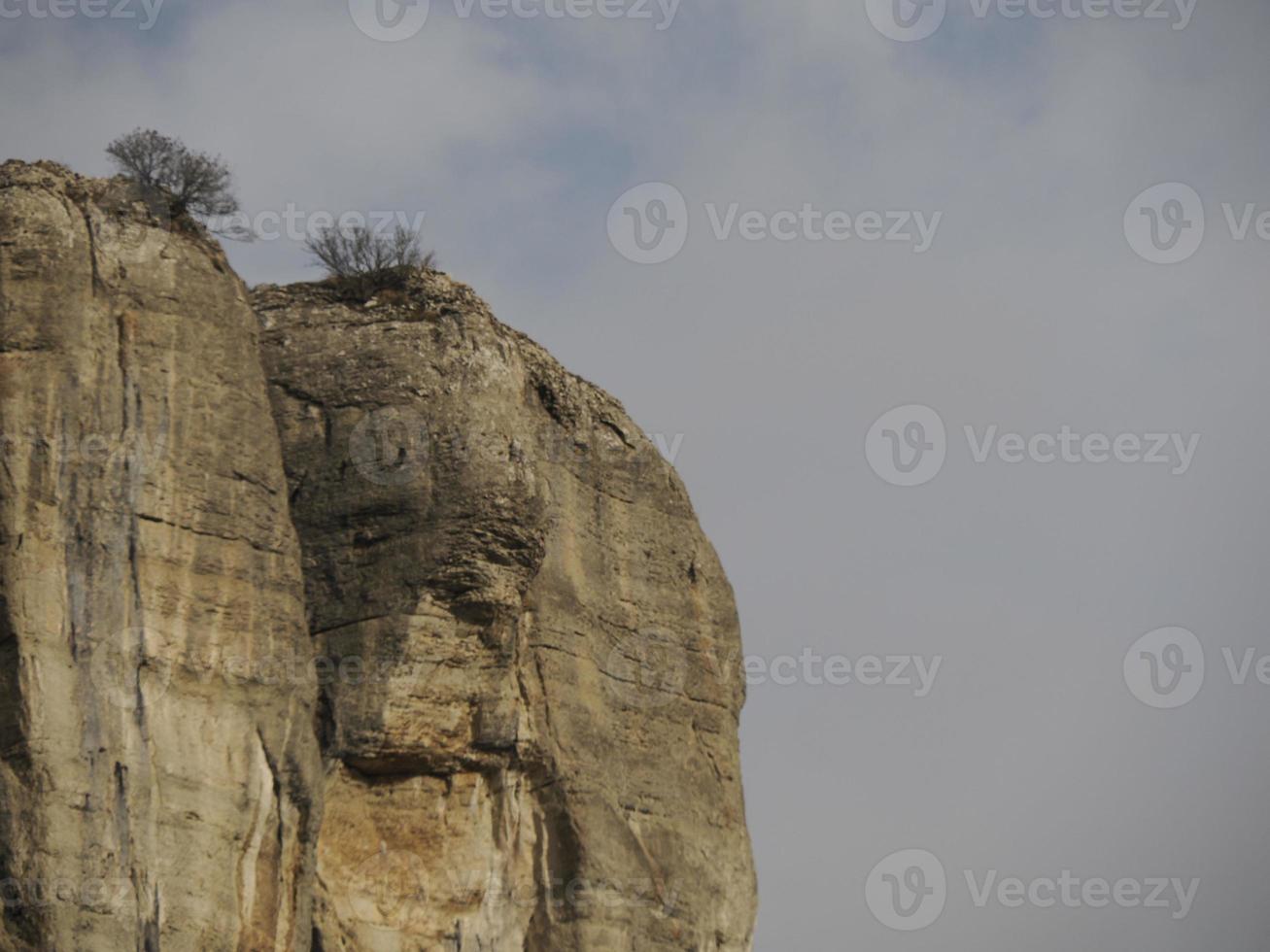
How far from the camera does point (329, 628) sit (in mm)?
33469

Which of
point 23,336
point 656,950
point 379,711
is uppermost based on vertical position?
point 23,336

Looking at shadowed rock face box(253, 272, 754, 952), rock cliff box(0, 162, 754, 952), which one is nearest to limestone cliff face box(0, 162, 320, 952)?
rock cliff box(0, 162, 754, 952)

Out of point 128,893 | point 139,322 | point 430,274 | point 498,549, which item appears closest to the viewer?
point 128,893

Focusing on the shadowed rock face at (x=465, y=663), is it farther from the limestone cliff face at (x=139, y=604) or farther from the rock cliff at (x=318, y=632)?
the limestone cliff face at (x=139, y=604)

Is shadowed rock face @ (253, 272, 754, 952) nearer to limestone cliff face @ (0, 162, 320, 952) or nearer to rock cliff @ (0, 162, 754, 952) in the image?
rock cliff @ (0, 162, 754, 952)

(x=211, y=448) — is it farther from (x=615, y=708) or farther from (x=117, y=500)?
(x=615, y=708)

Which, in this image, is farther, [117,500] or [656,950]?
[656,950]

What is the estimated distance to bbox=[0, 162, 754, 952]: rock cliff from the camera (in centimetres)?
2988

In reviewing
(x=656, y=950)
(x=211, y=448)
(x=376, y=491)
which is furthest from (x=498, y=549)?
(x=656, y=950)

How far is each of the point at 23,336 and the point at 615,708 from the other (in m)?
10.7

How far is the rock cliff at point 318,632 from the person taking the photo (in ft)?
98.0

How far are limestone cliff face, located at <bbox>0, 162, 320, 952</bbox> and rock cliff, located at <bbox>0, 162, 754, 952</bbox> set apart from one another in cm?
4

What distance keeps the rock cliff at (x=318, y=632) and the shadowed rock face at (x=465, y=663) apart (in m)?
0.04

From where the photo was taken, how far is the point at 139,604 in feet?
100
